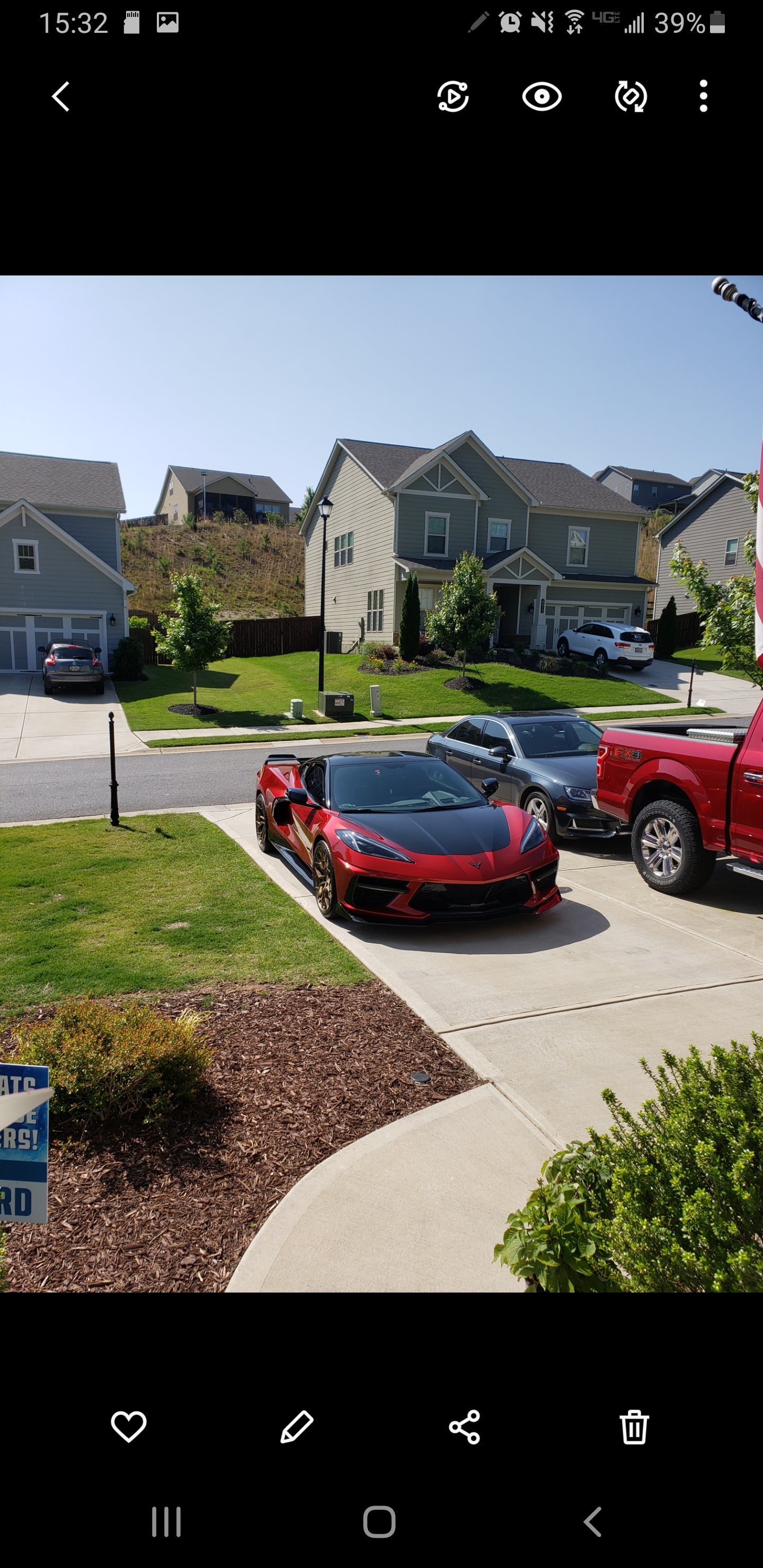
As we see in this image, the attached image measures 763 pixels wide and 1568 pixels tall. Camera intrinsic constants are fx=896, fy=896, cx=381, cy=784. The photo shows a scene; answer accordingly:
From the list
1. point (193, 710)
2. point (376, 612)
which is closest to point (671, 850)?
point (193, 710)

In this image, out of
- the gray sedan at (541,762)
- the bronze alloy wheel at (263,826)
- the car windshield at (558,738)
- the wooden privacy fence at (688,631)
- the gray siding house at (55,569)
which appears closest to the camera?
the bronze alloy wheel at (263,826)

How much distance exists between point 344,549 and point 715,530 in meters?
17.9

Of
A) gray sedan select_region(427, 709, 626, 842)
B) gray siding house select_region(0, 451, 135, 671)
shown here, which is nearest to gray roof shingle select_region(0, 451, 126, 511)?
gray siding house select_region(0, 451, 135, 671)

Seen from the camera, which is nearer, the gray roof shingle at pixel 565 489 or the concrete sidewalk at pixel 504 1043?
the concrete sidewalk at pixel 504 1043

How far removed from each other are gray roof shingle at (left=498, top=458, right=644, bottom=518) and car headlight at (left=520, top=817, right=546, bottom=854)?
108ft

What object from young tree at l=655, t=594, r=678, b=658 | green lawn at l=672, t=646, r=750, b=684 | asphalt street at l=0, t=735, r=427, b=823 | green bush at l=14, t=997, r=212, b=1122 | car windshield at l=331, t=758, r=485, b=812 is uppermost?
young tree at l=655, t=594, r=678, b=658

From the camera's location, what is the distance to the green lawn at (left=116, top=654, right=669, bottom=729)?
1024 inches

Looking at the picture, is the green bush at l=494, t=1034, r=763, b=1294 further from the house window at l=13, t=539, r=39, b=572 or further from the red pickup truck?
the house window at l=13, t=539, r=39, b=572

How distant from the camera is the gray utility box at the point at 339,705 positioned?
25547mm
